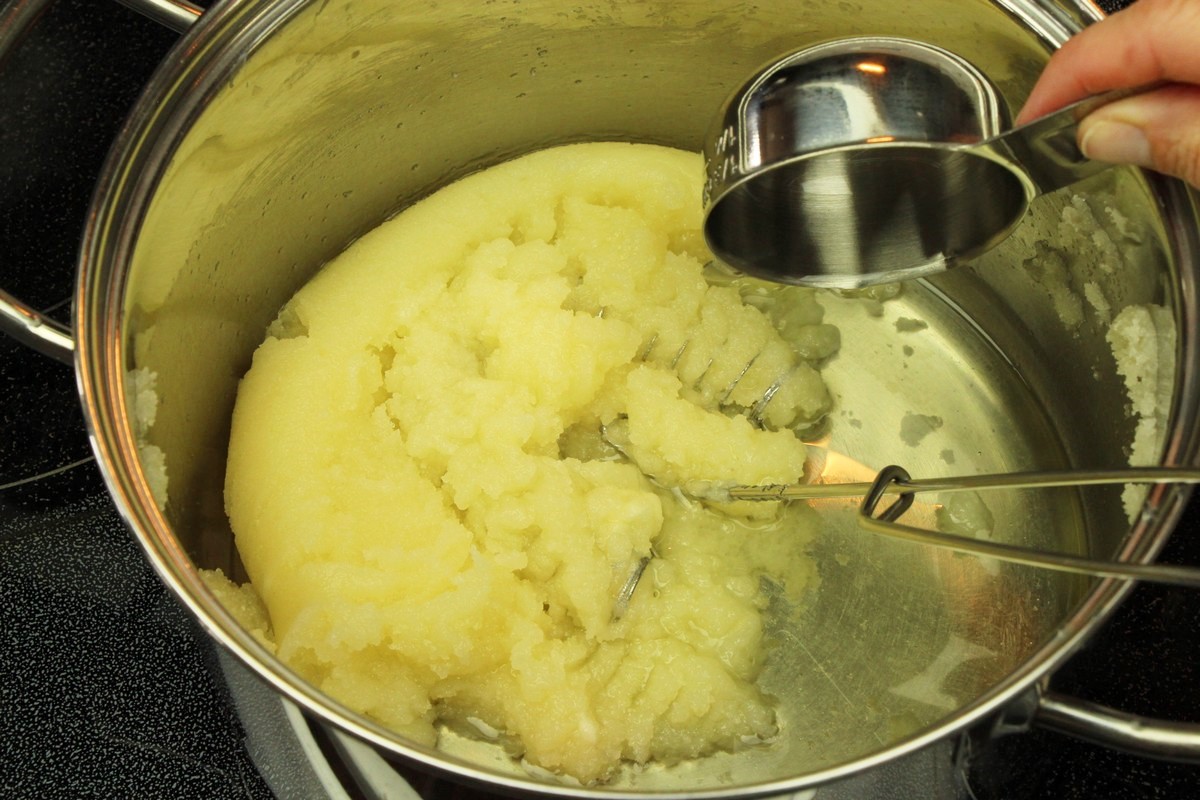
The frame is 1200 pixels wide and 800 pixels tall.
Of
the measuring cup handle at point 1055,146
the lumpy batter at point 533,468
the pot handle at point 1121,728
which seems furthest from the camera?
the lumpy batter at point 533,468

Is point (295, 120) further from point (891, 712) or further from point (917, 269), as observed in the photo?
point (891, 712)

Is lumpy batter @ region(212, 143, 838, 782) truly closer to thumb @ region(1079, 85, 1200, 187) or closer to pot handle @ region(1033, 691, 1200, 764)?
pot handle @ region(1033, 691, 1200, 764)

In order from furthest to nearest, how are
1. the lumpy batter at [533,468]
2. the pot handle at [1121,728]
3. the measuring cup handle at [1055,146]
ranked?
the lumpy batter at [533,468] → the measuring cup handle at [1055,146] → the pot handle at [1121,728]

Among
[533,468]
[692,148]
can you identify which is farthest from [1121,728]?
[692,148]

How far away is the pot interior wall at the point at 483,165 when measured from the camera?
918 mm

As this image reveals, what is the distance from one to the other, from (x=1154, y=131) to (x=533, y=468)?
599mm

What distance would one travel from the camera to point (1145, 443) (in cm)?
92

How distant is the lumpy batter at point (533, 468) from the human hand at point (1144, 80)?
0.43m

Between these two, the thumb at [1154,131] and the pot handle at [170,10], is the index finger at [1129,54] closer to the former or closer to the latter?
the thumb at [1154,131]

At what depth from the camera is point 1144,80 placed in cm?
74

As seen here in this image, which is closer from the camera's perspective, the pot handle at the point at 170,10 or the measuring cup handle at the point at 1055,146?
the measuring cup handle at the point at 1055,146

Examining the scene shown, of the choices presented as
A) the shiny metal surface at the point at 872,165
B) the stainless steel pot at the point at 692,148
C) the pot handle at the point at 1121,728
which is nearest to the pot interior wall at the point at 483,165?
the stainless steel pot at the point at 692,148

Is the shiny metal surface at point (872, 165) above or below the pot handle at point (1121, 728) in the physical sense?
above

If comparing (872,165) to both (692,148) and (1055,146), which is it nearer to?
(1055,146)
